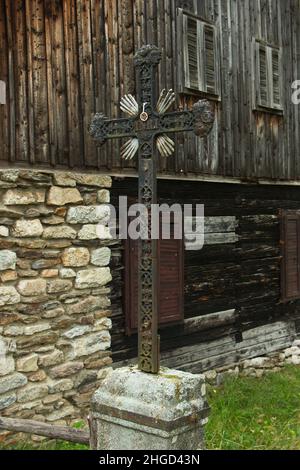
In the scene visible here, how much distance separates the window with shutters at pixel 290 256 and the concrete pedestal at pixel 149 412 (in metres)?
5.98

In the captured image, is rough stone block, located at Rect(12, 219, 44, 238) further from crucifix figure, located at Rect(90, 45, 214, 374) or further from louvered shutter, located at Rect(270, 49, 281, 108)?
louvered shutter, located at Rect(270, 49, 281, 108)

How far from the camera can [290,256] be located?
9.95 m

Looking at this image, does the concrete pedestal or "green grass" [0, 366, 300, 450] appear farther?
"green grass" [0, 366, 300, 450]

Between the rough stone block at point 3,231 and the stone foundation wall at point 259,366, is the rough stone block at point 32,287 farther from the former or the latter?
the stone foundation wall at point 259,366

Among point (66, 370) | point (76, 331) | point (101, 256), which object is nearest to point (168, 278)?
point (101, 256)

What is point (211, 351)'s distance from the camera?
8.30 m

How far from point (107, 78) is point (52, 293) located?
2.55 m

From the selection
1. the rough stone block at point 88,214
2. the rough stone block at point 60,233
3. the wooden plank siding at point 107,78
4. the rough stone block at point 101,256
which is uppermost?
the wooden plank siding at point 107,78

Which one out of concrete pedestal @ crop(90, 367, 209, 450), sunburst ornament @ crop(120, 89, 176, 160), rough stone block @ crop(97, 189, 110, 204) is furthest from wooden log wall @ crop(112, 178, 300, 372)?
concrete pedestal @ crop(90, 367, 209, 450)

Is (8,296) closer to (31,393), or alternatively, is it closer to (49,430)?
(31,393)

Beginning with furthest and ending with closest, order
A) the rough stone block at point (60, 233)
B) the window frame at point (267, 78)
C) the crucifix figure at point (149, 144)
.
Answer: the window frame at point (267, 78) → the rough stone block at point (60, 233) → the crucifix figure at point (149, 144)

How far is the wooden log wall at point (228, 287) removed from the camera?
7.55 meters

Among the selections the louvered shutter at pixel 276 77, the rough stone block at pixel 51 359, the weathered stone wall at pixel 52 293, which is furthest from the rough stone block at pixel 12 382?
the louvered shutter at pixel 276 77

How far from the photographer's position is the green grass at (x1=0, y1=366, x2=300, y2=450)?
5.79 metres
